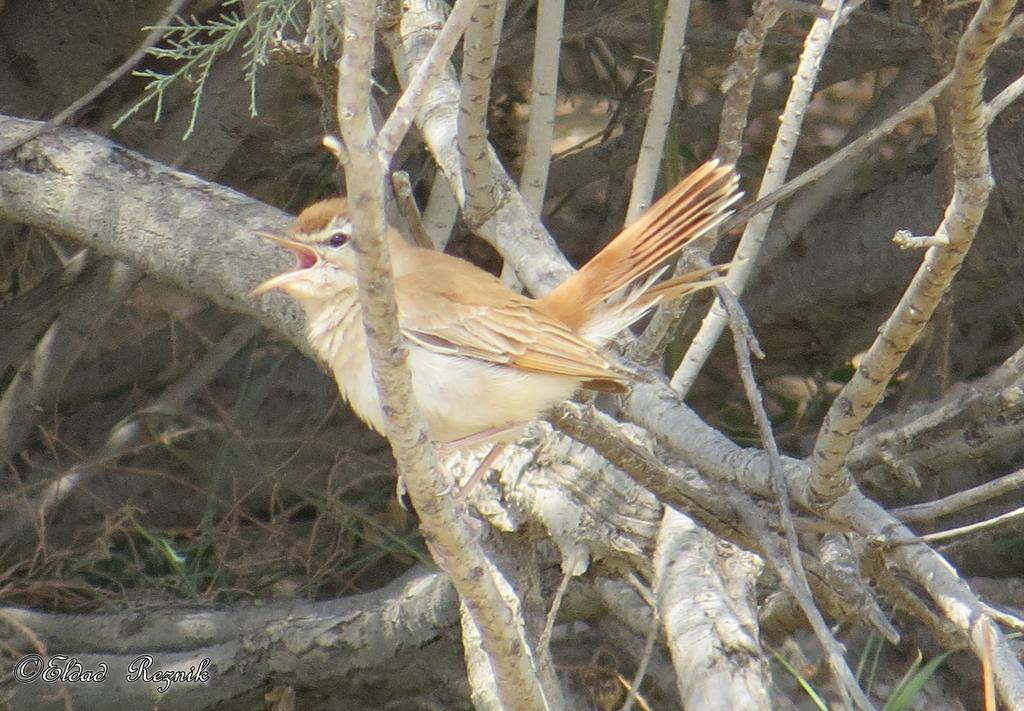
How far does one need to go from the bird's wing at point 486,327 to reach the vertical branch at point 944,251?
2.00ft

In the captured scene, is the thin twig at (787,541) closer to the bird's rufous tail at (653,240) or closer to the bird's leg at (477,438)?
the bird's rufous tail at (653,240)

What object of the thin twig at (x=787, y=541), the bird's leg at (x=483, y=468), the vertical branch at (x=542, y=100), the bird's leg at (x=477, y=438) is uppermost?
the vertical branch at (x=542, y=100)

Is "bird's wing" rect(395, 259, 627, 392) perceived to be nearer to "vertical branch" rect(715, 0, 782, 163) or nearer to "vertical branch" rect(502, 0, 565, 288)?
"vertical branch" rect(502, 0, 565, 288)

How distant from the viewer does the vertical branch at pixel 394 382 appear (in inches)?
63.8

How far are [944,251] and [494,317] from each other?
1.35m

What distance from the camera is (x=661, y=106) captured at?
3.59 meters

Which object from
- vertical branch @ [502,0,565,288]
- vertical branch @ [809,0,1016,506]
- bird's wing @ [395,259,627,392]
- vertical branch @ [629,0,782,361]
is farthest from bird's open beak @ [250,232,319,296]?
vertical branch @ [809,0,1016,506]

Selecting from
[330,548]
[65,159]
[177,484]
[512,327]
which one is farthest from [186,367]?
[512,327]

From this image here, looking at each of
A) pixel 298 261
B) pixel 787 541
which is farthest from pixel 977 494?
pixel 298 261

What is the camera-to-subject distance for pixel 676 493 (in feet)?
9.49

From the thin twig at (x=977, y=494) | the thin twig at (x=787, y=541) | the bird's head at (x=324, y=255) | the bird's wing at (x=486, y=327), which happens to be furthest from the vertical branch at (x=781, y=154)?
the bird's head at (x=324, y=255)

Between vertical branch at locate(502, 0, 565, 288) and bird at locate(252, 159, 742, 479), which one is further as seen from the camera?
vertical branch at locate(502, 0, 565, 288)

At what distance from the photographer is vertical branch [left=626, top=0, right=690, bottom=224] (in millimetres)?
3539

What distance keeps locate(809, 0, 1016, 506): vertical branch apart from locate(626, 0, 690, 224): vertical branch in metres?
1.20
